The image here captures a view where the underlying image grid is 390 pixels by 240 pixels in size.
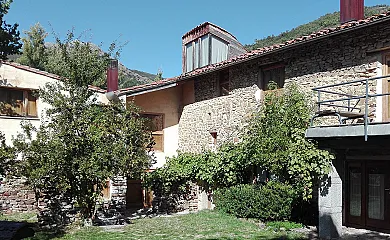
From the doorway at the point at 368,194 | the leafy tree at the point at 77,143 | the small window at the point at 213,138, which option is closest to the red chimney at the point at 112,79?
the leafy tree at the point at 77,143

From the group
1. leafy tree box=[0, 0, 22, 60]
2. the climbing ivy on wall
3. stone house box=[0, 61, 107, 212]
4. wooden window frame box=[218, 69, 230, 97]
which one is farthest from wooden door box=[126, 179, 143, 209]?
A: leafy tree box=[0, 0, 22, 60]

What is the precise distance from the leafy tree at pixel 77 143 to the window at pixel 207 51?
7.09 metres

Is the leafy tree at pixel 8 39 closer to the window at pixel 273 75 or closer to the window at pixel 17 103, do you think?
the window at pixel 17 103

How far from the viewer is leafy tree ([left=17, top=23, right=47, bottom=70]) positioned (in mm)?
30219

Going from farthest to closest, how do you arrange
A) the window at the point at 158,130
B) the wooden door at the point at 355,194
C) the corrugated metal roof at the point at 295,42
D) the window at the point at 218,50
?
the window at the point at 158,130
the window at the point at 218,50
the wooden door at the point at 355,194
the corrugated metal roof at the point at 295,42

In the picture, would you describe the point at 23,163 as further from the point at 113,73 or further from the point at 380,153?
the point at 380,153

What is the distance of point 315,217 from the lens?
1153cm

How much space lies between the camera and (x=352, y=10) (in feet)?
40.1

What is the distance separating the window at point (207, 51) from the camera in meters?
18.2

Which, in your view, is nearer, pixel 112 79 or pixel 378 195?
pixel 378 195

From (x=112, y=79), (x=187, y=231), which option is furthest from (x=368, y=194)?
(x=112, y=79)

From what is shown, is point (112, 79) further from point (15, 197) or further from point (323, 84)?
point (323, 84)

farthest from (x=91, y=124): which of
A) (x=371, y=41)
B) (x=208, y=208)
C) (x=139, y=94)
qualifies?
(x=371, y=41)

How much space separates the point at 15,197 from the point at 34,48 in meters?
18.8
